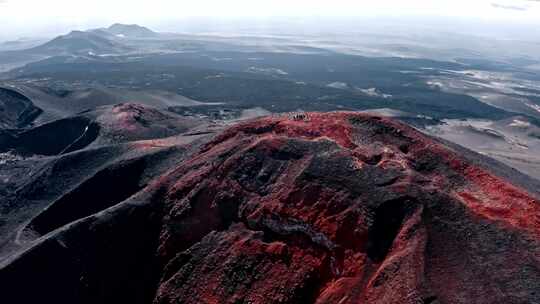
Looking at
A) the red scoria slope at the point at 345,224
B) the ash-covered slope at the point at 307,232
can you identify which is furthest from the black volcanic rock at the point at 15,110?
the red scoria slope at the point at 345,224

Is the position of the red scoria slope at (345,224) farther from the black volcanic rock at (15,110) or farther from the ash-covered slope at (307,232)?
the black volcanic rock at (15,110)

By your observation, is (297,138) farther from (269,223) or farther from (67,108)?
(67,108)

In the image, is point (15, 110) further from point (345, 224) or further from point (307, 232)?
point (345, 224)

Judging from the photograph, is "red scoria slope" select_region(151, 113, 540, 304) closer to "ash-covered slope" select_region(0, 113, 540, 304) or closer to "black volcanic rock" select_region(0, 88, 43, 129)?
"ash-covered slope" select_region(0, 113, 540, 304)

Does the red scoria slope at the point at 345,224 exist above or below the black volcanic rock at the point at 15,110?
above

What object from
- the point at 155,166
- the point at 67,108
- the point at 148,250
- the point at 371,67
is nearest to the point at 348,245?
the point at 148,250

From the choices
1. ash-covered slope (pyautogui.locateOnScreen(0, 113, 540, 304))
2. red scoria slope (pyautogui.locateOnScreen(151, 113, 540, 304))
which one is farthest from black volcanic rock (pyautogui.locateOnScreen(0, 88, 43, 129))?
red scoria slope (pyautogui.locateOnScreen(151, 113, 540, 304))
